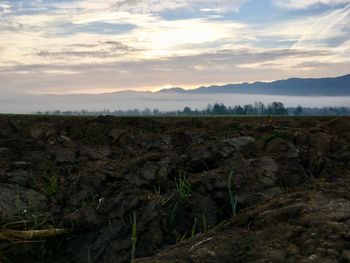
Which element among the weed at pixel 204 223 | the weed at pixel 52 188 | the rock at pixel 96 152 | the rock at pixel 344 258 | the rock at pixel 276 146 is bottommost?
the weed at pixel 204 223

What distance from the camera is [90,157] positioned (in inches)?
414

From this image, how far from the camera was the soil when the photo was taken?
435 centimetres

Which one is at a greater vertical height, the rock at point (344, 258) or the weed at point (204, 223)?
the rock at point (344, 258)

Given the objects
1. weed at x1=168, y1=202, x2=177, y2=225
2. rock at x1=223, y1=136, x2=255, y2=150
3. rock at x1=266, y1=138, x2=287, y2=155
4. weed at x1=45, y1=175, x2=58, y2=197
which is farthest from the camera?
rock at x1=223, y1=136, x2=255, y2=150

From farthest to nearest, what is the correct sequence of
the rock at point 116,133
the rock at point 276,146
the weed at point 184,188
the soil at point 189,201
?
the rock at point 116,133 → the rock at point 276,146 → the weed at point 184,188 → the soil at point 189,201

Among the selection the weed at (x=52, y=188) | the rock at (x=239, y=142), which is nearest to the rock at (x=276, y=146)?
the rock at (x=239, y=142)

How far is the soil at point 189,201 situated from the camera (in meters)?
4.35

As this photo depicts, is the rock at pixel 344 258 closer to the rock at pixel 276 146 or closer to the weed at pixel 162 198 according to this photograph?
the weed at pixel 162 198

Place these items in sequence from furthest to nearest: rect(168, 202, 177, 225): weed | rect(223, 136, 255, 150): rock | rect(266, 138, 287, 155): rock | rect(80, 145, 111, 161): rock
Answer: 1. rect(80, 145, 111, 161): rock
2. rect(223, 136, 255, 150): rock
3. rect(266, 138, 287, 155): rock
4. rect(168, 202, 177, 225): weed

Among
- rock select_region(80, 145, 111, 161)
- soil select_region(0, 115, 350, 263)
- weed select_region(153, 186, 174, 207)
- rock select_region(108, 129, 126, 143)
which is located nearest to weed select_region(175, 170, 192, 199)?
soil select_region(0, 115, 350, 263)

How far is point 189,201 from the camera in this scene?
269 inches

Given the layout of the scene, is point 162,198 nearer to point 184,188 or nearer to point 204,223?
point 184,188

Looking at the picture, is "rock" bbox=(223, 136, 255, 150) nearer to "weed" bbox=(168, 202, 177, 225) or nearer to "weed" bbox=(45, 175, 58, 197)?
"weed" bbox=(168, 202, 177, 225)

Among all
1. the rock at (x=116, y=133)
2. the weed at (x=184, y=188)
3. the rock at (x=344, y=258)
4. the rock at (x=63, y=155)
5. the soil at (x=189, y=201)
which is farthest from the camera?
the rock at (x=116, y=133)
